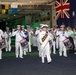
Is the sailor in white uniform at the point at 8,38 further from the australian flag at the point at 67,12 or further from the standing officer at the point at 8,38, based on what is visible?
the australian flag at the point at 67,12

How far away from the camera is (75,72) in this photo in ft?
32.2

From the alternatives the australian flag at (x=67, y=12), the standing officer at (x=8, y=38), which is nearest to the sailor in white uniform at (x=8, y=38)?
the standing officer at (x=8, y=38)

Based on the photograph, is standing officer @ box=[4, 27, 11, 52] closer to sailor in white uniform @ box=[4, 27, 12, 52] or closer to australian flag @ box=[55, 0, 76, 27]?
sailor in white uniform @ box=[4, 27, 12, 52]

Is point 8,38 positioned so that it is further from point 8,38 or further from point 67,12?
point 67,12

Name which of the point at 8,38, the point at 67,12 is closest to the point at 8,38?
the point at 8,38

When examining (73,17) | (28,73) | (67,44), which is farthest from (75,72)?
(73,17)

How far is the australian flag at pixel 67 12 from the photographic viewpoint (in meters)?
20.1

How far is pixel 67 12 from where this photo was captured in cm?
2108

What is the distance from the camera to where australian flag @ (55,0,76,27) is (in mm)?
20141

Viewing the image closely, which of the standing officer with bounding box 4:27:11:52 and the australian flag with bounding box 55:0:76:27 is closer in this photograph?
the australian flag with bounding box 55:0:76:27

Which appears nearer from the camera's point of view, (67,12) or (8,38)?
(8,38)

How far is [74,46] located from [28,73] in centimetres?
907

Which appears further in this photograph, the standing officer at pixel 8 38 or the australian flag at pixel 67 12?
the standing officer at pixel 8 38

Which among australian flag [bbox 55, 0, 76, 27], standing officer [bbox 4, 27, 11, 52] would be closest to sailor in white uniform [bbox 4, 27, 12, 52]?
standing officer [bbox 4, 27, 11, 52]
